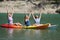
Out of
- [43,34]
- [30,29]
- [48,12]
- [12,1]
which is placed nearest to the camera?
[43,34]

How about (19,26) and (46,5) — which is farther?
(46,5)

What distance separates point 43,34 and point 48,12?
47845 mm

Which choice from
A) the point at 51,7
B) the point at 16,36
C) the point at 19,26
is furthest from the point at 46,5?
the point at 16,36

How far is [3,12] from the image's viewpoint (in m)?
79.2

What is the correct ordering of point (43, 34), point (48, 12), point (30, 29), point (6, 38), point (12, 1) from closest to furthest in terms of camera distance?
1. point (6, 38)
2. point (43, 34)
3. point (30, 29)
4. point (48, 12)
5. point (12, 1)

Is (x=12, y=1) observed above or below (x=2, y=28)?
below

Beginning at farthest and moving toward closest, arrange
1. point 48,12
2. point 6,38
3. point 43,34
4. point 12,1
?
point 12,1, point 48,12, point 43,34, point 6,38

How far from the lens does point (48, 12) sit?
78938mm

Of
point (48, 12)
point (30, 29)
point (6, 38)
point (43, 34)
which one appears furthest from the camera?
point (48, 12)

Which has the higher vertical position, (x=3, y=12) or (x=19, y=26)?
(x=19, y=26)

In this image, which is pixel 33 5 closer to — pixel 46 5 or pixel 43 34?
pixel 46 5

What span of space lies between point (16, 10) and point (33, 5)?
4854 millimetres

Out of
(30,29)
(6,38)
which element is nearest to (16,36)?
(6,38)

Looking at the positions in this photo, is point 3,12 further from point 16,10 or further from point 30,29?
point 30,29
